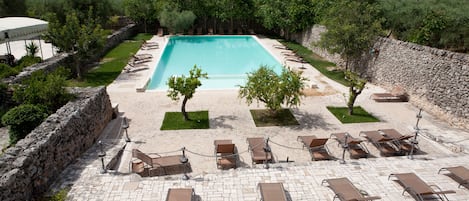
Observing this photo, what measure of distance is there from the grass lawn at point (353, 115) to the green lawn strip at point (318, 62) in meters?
4.34

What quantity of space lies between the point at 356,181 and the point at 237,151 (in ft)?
12.5

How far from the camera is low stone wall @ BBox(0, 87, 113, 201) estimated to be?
22.0ft

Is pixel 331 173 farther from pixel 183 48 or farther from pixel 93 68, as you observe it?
pixel 183 48

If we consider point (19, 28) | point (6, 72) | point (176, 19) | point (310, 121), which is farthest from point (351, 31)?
point (176, 19)

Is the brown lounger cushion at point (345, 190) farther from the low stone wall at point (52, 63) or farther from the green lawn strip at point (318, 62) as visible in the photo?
the low stone wall at point (52, 63)

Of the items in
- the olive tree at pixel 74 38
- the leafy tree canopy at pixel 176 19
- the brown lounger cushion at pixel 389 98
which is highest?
the leafy tree canopy at pixel 176 19

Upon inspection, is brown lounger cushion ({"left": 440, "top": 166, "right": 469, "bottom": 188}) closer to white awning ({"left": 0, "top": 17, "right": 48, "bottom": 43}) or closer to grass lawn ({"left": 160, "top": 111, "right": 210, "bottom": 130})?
grass lawn ({"left": 160, "top": 111, "right": 210, "bottom": 130})

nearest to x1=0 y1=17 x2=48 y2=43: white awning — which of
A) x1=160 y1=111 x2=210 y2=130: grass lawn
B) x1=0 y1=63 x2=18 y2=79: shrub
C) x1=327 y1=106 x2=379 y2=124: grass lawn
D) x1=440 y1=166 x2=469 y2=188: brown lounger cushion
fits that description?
x1=0 y1=63 x2=18 y2=79: shrub

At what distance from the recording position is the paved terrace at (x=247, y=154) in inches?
315

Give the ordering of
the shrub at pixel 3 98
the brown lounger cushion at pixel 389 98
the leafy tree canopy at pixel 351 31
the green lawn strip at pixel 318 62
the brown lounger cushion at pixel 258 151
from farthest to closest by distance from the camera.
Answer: the green lawn strip at pixel 318 62, the leafy tree canopy at pixel 351 31, the brown lounger cushion at pixel 389 98, the shrub at pixel 3 98, the brown lounger cushion at pixel 258 151

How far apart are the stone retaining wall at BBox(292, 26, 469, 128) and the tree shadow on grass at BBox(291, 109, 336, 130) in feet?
16.4

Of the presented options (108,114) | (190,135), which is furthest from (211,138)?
(108,114)

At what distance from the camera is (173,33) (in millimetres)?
37594

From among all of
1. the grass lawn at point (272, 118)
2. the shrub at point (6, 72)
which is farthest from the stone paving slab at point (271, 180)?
the shrub at point (6, 72)
